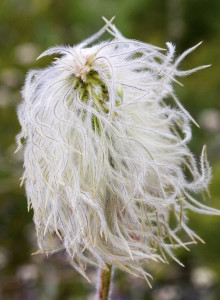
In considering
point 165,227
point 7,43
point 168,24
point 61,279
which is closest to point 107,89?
point 165,227

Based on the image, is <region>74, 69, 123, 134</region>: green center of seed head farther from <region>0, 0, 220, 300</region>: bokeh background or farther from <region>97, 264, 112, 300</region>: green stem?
<region>0, 0, 220, 300</region>: bokeh background

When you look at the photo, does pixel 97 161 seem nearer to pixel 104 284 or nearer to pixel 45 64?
pixel 104 284

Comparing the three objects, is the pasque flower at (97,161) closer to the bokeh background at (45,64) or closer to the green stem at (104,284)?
the green stem at (104,284)

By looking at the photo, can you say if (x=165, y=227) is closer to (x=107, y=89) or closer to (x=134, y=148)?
(x=134, y=148)

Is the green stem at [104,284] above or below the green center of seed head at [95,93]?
below

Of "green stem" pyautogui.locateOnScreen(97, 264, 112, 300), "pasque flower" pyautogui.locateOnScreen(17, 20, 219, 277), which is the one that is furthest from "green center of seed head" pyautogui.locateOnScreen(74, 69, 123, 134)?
"green stem" pyautogui.locateOnScreen(97, 264, 112, 300)

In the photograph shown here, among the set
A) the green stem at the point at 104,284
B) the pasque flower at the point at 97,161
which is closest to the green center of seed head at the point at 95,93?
the pasque flower at the point at 97,161

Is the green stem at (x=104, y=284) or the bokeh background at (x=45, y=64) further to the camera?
the bokeh background at (x=45, y=64)
